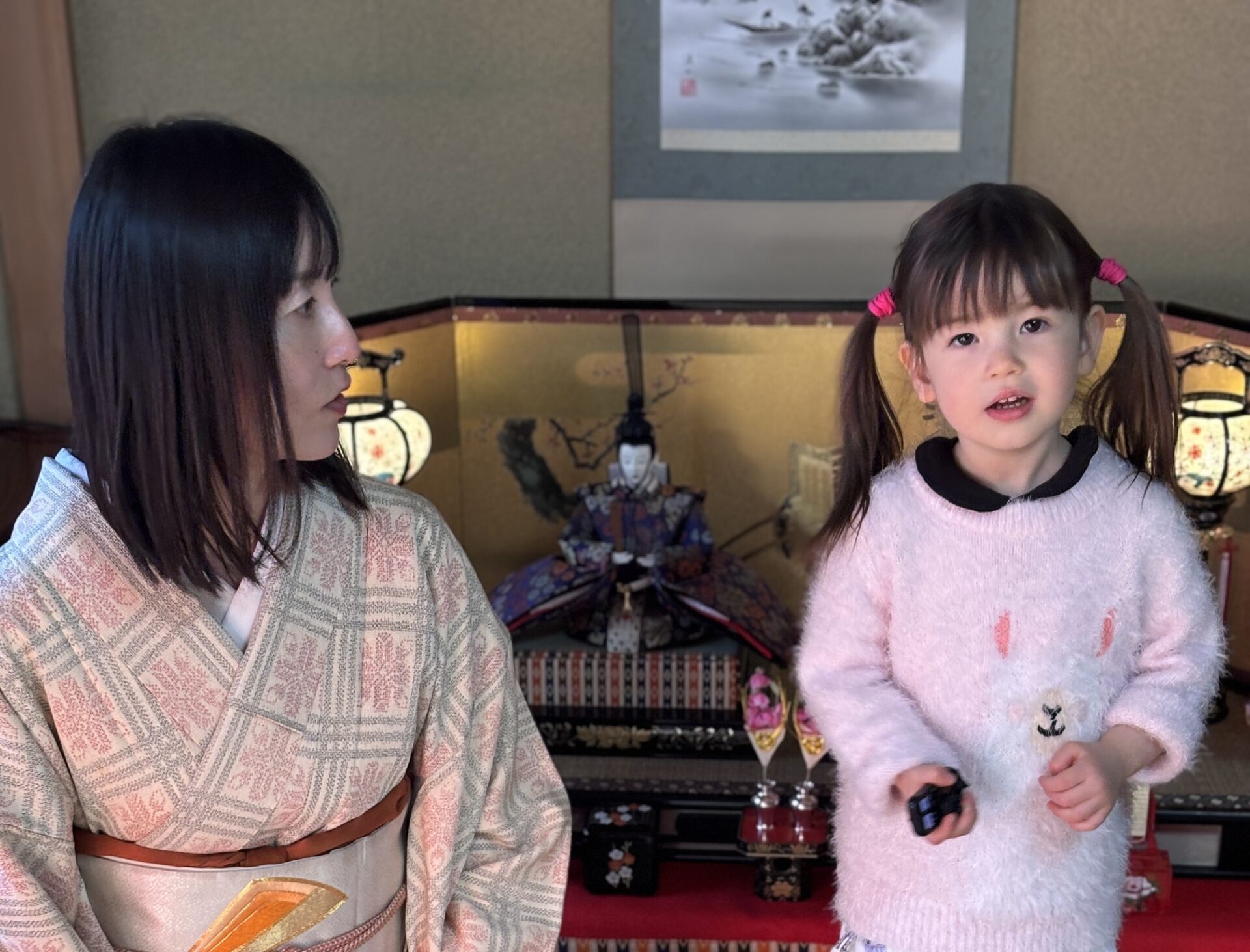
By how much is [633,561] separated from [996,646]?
125 centimetres

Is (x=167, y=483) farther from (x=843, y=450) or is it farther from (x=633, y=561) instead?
(x=633, y=561)

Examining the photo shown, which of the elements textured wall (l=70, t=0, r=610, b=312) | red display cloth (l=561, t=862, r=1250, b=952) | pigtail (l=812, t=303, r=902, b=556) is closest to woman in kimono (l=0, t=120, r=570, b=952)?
pigtail (l=812, t=303, r=902, b=556)

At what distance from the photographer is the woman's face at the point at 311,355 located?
130 centimetres

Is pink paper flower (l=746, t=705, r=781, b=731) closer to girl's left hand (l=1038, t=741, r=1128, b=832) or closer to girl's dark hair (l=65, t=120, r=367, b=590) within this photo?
girl's left hand (l=1038, t=741, r=1128, b=832)

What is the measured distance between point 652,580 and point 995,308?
1346mm

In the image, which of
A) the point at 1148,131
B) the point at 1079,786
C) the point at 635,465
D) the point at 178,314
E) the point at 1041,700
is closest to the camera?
the point at 178,314

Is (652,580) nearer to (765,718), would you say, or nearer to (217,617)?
(765,718)

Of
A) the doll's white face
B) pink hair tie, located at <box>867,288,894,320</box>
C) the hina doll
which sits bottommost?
the hina doll

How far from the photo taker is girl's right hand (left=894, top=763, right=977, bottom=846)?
4.51 feet

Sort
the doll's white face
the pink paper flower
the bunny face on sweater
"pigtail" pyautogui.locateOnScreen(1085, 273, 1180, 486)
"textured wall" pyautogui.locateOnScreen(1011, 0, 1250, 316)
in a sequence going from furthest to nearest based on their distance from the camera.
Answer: "textured wall" pyautogui.locateOnScreen(1011, 0, 1250, 316) < the doll's white face < the pink paper flower < "pigtail" pyautogui.locateOnScreen(1085, 273, 1180, 486) < the bunny face on sweater

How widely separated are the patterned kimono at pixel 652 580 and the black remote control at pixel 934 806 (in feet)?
4.05

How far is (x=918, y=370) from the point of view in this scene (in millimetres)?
1546

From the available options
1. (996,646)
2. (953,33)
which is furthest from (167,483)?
(953,33)

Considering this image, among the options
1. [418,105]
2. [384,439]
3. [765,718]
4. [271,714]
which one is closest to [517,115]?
[418,105]
